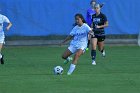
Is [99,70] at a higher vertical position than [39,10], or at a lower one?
lower

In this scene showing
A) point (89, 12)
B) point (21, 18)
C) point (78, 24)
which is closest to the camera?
point (78, 24)

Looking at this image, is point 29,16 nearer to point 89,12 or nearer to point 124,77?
point 89,12

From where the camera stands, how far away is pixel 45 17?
26125mm

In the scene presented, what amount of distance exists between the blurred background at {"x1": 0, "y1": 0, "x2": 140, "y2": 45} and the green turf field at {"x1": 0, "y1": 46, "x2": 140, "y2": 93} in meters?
1.52

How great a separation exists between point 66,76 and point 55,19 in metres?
11.5

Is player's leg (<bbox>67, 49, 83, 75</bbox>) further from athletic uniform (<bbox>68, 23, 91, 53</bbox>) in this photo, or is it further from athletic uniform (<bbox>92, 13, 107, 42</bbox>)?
athletic uniform (<bbox>92, 13, 107, 42</bbox>)

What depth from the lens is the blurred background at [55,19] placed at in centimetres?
2584

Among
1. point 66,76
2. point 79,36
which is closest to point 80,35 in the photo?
point 79,36

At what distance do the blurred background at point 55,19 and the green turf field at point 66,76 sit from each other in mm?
1518

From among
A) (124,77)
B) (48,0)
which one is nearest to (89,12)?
(48,0)

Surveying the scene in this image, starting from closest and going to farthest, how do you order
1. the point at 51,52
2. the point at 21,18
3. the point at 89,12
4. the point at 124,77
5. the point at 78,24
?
the point at 124,77 → the point at 78,24 → the point at 89,12 → the point at 51,52 → the point at 21,18

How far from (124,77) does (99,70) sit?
2.31 meters

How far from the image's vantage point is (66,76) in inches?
585

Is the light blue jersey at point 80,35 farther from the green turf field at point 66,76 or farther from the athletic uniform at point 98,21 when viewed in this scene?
the athletic uniform at point 98,21
